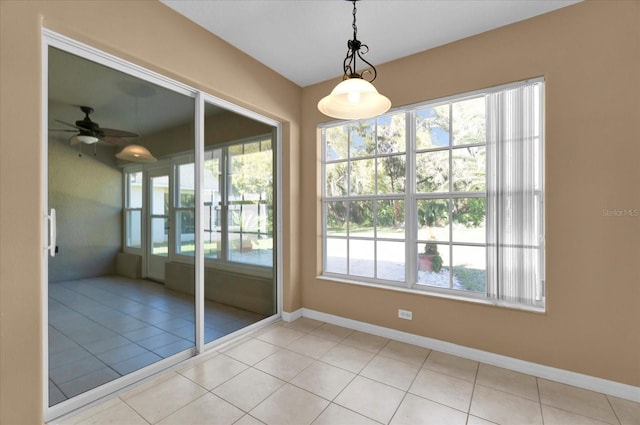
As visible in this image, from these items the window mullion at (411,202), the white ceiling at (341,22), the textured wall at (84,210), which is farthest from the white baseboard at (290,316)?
the white ceiling at (341,22)

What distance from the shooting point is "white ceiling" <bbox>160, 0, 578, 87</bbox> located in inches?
90.2

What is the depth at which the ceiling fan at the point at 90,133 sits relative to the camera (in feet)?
6.52

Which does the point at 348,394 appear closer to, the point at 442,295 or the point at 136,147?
the point at 442,295

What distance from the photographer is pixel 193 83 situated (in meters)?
2.57

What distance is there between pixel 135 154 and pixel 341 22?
2.09 metres

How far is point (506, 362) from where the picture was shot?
2547mm

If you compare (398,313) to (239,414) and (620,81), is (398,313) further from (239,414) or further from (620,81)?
(620,81)

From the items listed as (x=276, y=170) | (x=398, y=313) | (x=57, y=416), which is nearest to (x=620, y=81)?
(x=398, y=313)

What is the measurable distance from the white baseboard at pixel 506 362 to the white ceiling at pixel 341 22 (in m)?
3.00

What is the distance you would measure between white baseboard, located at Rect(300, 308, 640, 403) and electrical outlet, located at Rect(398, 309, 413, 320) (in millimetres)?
169

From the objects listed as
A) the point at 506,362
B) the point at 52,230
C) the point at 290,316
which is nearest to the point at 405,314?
the point at 506,362

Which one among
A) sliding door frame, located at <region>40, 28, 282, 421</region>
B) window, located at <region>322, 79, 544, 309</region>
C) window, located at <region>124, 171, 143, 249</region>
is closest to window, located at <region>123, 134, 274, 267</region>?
window, located at <region>124, 171, 143, 249</region>

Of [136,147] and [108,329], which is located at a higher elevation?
[136,147]

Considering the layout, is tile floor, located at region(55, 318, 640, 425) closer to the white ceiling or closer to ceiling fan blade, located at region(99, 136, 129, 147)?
ceiling fan blade, located at region(99, 136, 129, 147)
